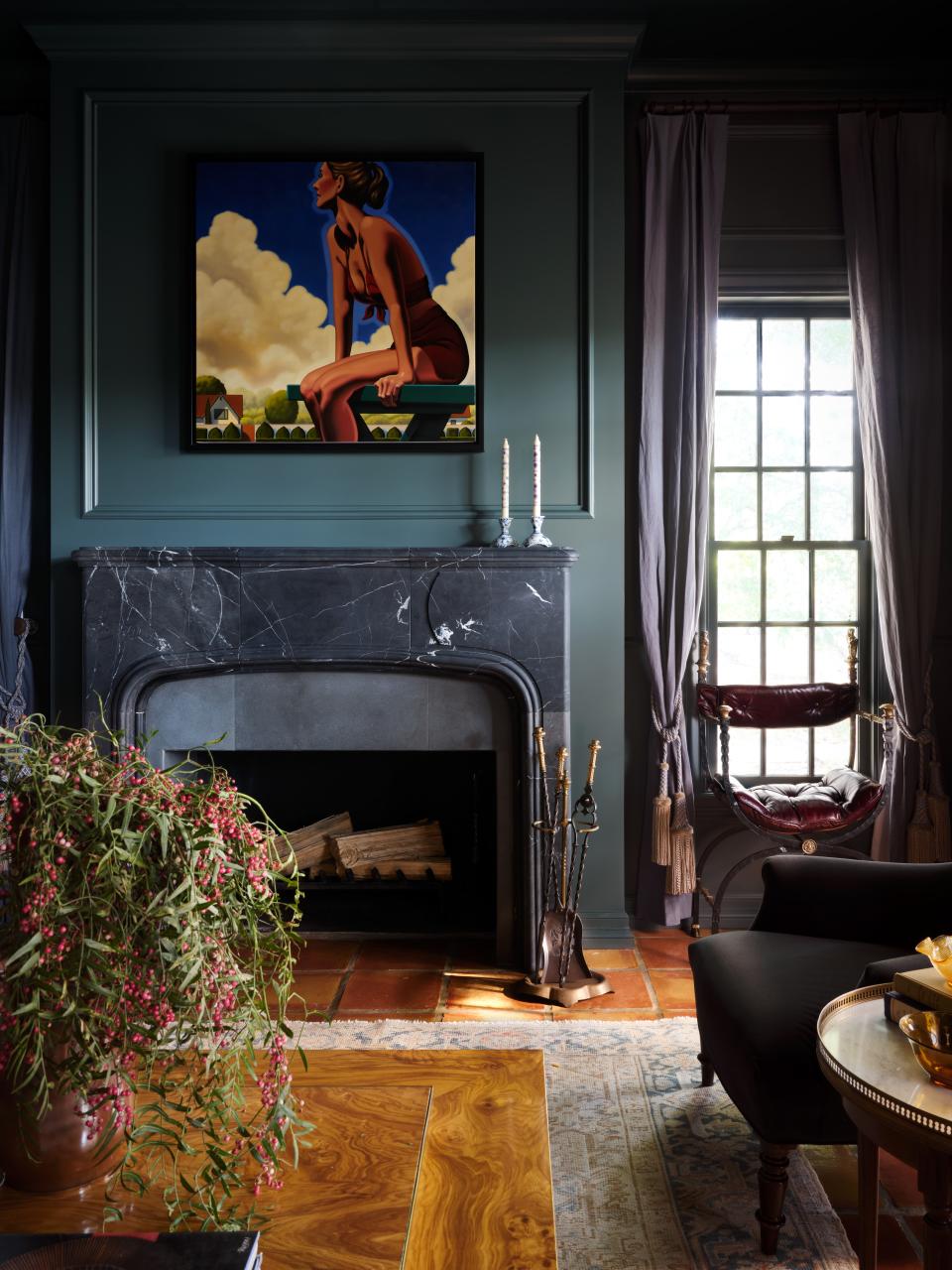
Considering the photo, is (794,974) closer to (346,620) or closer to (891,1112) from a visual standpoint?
(891,1112)

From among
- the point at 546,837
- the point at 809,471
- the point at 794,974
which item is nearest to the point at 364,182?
the point at 809,471

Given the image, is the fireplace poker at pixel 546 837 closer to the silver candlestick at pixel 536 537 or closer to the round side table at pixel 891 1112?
the silver candlestick at pixel 536 537

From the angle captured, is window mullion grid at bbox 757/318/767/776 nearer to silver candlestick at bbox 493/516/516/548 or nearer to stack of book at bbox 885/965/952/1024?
silver candlestick at bbox 493/516/516/548

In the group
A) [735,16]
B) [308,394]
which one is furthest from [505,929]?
[735,16]

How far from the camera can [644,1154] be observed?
2.25m

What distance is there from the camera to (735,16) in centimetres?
369

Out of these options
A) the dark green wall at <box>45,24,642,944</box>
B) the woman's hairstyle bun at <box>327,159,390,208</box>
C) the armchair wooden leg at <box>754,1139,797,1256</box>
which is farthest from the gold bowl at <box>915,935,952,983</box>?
the woman's hairstyle bun at <box>327,159,390,208</box>

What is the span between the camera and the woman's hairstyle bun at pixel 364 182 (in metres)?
3.67

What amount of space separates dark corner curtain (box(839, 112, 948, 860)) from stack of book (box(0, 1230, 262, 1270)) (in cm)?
338

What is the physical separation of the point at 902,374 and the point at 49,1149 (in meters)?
3.83

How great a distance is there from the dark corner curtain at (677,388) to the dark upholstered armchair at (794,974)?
1.39 metres

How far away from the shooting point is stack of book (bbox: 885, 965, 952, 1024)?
5.13 feet

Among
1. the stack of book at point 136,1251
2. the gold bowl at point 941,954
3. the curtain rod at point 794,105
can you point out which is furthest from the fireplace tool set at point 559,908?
the curtain rod at point 794,105

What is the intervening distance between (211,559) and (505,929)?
165cm
